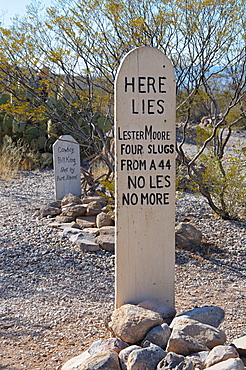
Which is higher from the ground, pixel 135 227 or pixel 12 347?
pixel 135 227

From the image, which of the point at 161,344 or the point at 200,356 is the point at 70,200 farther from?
the point at 200,356

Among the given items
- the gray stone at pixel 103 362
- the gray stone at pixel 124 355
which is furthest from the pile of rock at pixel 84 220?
the gray stone at pixel 103 362

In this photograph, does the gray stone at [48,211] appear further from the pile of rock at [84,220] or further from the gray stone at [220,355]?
the gray stone at [220,355]

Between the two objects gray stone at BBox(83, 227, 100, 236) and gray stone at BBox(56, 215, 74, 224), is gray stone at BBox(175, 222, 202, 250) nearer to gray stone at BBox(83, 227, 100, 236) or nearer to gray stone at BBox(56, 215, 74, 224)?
gray stone at BBox(83, 227, 100, 236)

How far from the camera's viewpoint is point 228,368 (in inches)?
92.6

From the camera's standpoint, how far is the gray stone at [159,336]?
9.69 ft

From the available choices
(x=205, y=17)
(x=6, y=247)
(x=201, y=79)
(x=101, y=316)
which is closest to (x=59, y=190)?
(x=6, y=247)

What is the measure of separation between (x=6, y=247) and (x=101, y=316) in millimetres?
2296

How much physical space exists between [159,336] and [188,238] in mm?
2869

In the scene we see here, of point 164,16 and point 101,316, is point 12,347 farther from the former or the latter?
point 164,16

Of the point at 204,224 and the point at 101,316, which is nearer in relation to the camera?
the point at 101,316

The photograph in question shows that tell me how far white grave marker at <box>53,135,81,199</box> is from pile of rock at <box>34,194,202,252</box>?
0.54 meters

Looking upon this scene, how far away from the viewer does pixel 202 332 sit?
2.99 metres

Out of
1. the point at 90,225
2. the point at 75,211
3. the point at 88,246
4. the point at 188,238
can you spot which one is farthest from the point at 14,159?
the point at 188,238
